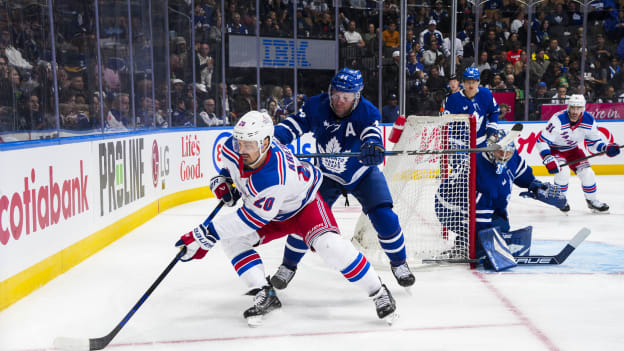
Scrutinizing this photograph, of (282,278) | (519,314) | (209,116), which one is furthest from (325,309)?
(209,116)

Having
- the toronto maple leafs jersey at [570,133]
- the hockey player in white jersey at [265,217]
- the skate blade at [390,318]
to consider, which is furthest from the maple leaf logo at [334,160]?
the toronto maple leafs jersey at [570,133]

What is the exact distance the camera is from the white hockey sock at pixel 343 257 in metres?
2.32

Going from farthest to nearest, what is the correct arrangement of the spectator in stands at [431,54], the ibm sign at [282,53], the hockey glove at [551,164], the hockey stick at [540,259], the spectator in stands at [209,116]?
the spectator in stands at [431,54]
the ibm sign at [282,53]
the spectator in stands at [209,116]
the hockey glove at [551,164]
the hockey stick at [540,259]

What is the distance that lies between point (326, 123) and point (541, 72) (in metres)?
7.48

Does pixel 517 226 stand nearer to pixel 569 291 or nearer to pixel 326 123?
pixel 569 291

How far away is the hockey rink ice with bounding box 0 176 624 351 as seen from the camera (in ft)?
7.32

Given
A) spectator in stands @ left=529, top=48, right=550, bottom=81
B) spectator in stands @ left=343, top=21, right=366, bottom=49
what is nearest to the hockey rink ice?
spectator in stands @ left=343, top=21, right=366, bottom=49

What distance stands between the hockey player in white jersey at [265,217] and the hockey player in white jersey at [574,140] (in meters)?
3.55

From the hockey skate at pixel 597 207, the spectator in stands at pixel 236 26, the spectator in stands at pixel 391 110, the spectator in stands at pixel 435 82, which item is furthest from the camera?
the spectator in stands at pixel 435 82

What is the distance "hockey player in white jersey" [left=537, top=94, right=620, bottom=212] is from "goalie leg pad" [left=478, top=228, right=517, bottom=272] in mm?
2360

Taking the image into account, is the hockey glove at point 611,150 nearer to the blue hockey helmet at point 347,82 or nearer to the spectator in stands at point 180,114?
the blue hockey helmet at point 347,82

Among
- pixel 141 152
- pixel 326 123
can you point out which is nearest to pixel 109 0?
pixel 141 152

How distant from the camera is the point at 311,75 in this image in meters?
8.66

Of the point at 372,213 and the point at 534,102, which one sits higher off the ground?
the point at 534,102
